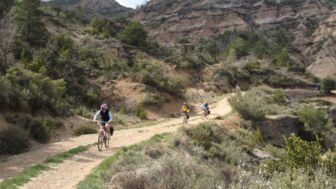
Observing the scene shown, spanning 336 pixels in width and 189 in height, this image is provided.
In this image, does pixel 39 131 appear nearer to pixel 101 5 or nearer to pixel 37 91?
pixel 37 91

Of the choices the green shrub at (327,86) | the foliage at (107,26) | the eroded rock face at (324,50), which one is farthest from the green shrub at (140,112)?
the eroded rock face at (324,50)

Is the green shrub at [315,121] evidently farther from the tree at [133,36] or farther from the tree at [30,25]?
the tree at [133,36]

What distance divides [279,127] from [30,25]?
22429 mm

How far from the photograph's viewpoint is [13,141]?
18.1 meters

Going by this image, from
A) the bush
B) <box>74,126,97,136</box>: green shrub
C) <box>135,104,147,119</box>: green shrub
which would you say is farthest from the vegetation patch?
<box>135,104,147,119</box>: green shrub

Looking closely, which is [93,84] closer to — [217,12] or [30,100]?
[30,100]

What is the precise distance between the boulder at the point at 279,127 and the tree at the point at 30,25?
65.6 feet

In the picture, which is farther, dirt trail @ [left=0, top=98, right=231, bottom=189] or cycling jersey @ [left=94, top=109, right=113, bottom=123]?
cycling jersey @ [left=94, top=109, right=113, bottom=123]

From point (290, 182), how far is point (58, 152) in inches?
439

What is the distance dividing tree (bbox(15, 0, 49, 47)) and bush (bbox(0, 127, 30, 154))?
20874 millimetres

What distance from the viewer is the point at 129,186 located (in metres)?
11.3

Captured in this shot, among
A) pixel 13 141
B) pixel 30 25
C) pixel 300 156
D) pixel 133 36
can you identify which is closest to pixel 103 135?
pixel 13 141

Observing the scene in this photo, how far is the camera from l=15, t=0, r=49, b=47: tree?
39.0m

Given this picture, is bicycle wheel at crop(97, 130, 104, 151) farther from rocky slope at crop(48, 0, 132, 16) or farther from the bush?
rocky slope at crop(48, 0, 132, 16)
